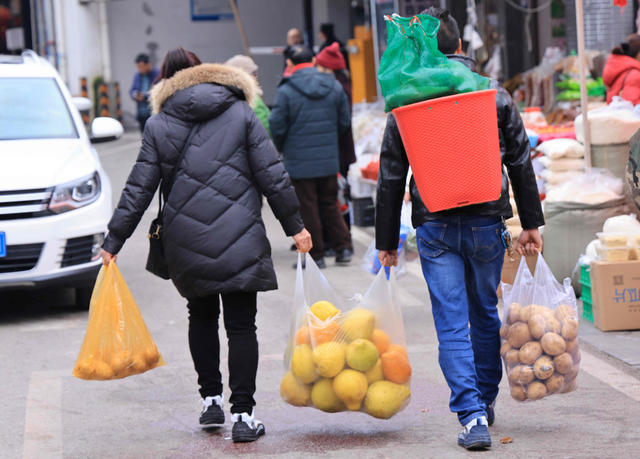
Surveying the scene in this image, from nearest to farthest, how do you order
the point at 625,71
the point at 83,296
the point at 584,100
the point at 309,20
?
the point at 584,100 < the point at 83,296 < the point at 625,71 < the point at 309,20

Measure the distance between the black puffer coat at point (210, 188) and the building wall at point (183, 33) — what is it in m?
23.2

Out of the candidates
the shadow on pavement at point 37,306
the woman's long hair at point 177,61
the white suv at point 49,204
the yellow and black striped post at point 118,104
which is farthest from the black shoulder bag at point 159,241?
the yellow and black striped post at point 118,104

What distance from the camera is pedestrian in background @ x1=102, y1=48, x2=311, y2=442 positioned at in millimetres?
4695

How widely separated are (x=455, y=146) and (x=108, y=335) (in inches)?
73.2

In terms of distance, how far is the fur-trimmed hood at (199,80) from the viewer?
4.80 m

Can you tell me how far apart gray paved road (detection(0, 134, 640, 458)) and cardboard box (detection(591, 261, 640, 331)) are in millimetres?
554

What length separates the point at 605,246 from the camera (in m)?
6.75

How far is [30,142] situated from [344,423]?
4066 mm

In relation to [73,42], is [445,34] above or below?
below

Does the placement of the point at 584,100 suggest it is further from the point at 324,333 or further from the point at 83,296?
the point at 83,296

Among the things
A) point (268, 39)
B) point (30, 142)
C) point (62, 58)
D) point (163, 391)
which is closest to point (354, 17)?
point (268, 39)

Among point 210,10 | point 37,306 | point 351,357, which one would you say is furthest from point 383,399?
point 210,10

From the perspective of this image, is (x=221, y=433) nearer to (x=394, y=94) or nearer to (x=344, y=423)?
(x=344, y=423)

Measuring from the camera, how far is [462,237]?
4.40 m
